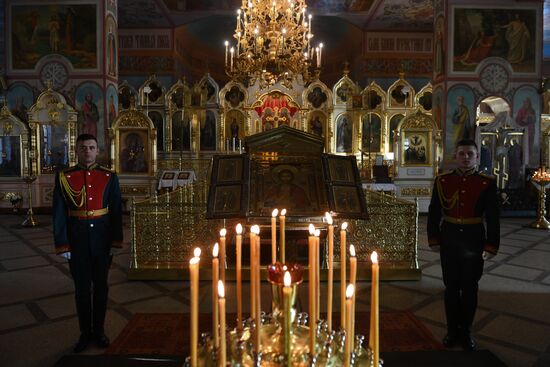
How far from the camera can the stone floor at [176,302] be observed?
3764 millimetres

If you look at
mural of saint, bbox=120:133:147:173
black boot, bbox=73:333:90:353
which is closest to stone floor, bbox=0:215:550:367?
black boot, bbox=73:333:90:353

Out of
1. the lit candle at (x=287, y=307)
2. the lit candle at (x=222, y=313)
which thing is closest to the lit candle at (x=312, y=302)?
the lit candle at (x=287, y=307)

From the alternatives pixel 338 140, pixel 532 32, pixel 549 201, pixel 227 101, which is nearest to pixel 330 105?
pixel 338 140

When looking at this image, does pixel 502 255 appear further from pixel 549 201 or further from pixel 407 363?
pixel 407 363

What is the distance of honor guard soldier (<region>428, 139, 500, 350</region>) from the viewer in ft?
11.4

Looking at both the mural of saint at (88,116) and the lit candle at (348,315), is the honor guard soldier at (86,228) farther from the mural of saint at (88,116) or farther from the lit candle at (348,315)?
the mural of saint at (88,116)

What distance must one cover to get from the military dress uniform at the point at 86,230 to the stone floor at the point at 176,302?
42 centimetres

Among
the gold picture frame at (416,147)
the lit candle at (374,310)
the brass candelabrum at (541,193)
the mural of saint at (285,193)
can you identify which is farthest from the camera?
the gold picture frame at (416,147)

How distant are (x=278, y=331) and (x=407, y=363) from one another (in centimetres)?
113

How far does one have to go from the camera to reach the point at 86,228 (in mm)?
3480

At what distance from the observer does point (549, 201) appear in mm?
11266

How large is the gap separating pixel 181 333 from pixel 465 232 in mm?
2507

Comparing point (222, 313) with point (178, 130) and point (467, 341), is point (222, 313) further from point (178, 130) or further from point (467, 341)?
point (178, 130)

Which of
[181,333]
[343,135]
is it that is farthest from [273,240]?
[343,135]
